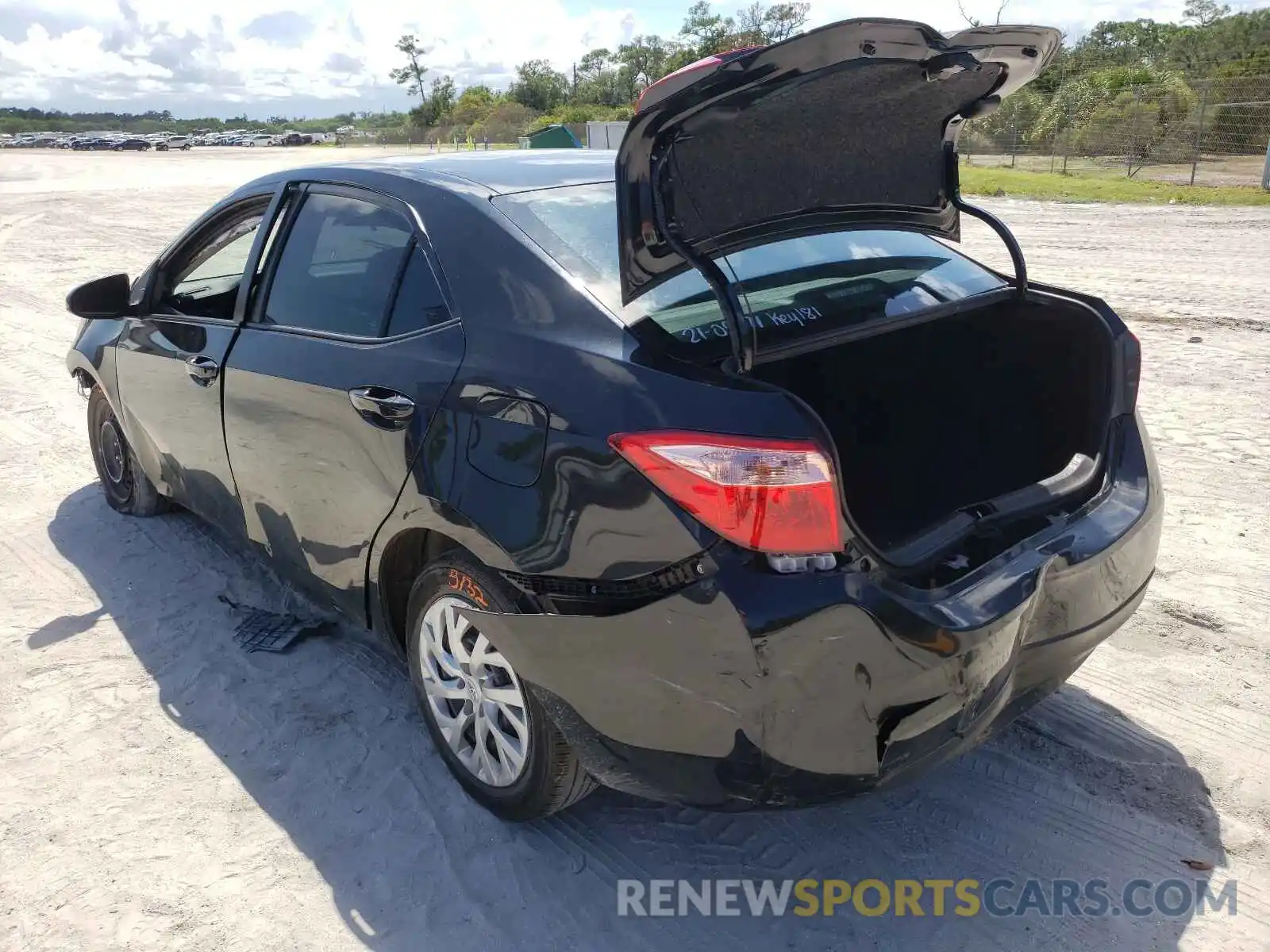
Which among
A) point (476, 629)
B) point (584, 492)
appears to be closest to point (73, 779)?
point (476, 629)

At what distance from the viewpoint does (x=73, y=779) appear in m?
3.07

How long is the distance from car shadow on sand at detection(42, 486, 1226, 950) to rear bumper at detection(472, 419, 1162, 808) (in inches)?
16.4

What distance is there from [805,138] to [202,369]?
232cm

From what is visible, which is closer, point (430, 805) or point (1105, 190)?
point (430, 805)

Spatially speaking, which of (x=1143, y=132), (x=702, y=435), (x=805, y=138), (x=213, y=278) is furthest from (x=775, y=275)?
(x=1143, y=132)

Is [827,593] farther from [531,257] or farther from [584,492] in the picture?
[531,257]

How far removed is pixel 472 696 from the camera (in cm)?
275

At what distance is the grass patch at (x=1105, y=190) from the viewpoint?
63.2 ft

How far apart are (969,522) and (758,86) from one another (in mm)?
1196

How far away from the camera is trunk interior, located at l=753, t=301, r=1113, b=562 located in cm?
311

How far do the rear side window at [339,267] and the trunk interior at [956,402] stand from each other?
1157 mm

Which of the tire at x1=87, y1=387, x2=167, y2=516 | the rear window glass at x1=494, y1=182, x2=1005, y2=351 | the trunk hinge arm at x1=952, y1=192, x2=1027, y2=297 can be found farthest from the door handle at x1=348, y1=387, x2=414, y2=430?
the tire at x1=87, y1=387, x2=167, y2=516

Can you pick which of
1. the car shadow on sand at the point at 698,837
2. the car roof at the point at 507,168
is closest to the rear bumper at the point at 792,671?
the car shadow on sand at the point at 698,837

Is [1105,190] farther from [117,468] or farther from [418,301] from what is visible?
[418,301]
